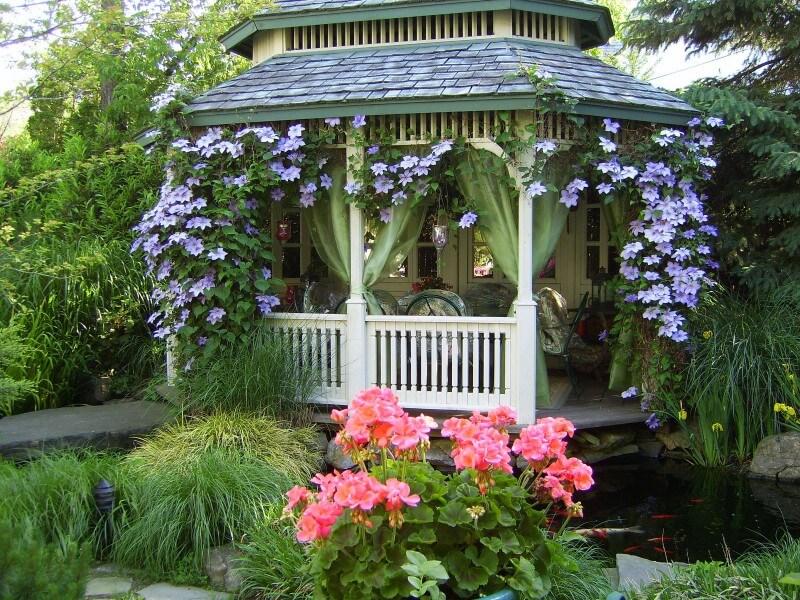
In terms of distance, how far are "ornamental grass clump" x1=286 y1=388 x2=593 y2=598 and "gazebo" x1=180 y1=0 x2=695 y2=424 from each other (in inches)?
121

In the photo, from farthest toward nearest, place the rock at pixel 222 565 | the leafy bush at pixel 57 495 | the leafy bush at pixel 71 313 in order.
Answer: the leafy bush at pixel 71 313 → the leafy bush at pixel 57 495 → the rock at pixel 222 565

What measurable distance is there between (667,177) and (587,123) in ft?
2.67

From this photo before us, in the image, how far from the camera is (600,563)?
4145 mm

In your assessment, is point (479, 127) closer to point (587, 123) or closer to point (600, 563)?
point (587, 123)

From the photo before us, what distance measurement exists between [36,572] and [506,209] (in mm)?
4838

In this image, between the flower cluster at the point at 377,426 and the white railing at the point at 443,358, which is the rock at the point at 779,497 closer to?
the white railing at the point at 443,358

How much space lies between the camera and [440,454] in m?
6.50

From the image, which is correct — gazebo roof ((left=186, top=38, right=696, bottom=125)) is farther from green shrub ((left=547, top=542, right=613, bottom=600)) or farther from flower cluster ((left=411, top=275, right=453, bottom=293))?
green shrub ((left=547, top=542, right=613, bottom=600))

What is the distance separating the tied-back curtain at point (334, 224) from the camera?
676cm

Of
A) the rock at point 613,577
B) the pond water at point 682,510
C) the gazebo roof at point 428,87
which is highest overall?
the gazebo roof at point 428,87

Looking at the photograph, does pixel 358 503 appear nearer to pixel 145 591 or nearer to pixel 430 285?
pixel 145 591

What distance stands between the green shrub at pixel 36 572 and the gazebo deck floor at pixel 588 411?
4012 millimetres

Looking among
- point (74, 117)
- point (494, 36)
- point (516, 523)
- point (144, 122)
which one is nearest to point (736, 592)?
point (516, 523)

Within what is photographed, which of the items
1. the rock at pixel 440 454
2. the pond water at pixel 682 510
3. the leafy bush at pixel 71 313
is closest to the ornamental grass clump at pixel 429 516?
the pond water at pixel 682 510
